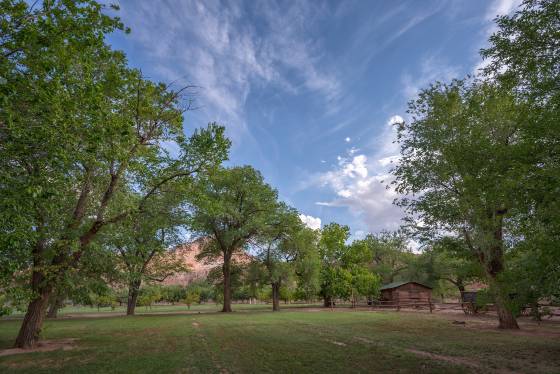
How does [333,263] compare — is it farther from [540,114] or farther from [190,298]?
[540,114]

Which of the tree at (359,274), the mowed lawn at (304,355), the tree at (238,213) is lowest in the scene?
the mowed lawn at (304,355)

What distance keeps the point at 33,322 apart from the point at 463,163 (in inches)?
782

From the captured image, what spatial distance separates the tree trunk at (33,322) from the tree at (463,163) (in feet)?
56.8

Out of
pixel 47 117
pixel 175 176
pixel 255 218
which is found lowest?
pixel 47 117

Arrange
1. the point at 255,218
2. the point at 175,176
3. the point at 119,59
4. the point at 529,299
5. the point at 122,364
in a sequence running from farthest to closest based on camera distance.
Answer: the point at 255,218 < the point at 175,176 < the point at 119,59 < the point at 529,299 < the point at 122,364

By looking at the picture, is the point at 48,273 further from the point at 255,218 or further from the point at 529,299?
the point at 255,218

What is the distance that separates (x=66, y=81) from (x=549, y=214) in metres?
13.2

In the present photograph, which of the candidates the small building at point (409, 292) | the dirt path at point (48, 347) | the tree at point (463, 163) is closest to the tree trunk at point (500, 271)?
the tree at point (463, 163)

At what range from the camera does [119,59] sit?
Result: 498 inches

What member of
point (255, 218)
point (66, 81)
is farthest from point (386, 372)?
point (255, 218)

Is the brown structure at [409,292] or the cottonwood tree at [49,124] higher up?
the cottonwood tree at [49,124]

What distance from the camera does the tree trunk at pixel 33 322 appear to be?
12320 millimetres

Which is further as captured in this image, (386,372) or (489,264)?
(489,264)

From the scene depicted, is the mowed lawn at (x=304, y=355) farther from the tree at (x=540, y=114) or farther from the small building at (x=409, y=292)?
the small building at (x=409, y=292)
